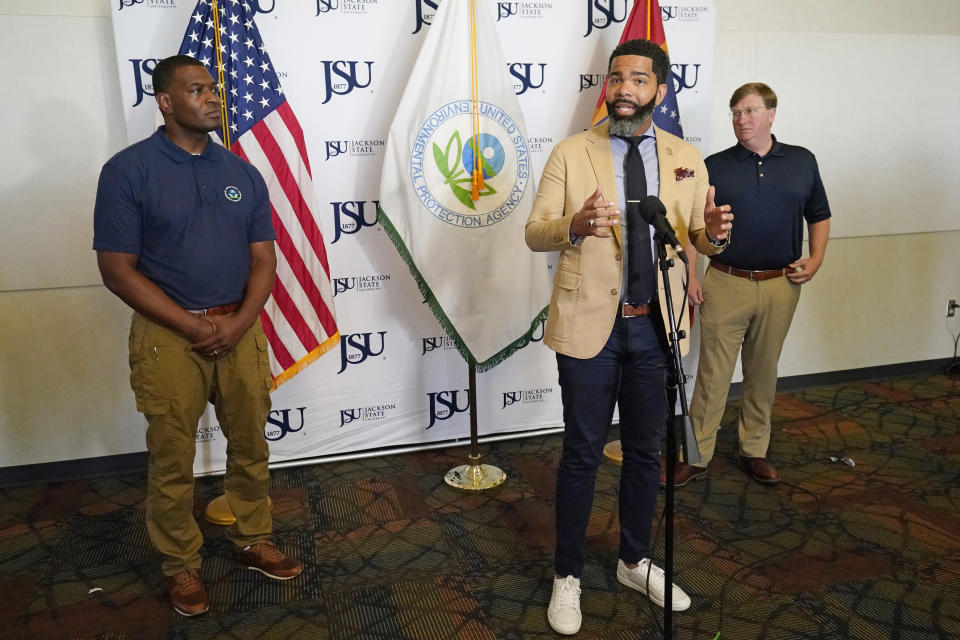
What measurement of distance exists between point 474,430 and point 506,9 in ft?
6.66

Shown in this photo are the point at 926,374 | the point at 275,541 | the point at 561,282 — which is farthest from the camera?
the point at 926,374

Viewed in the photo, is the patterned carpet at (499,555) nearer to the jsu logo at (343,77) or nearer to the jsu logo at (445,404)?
the jsu logo at (445,404)

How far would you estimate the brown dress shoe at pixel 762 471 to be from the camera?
3391 millimetres

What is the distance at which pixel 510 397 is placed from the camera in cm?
398

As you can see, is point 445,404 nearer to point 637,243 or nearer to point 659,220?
point 637,243

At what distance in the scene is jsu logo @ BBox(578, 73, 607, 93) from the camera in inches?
148

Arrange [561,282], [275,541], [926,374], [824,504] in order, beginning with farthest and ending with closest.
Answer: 1. [926,374]
2. [824,504]
3. [275,541]
4. [561,282]

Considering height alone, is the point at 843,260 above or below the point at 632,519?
above

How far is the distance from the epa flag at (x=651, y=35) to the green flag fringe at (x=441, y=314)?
1.06 metres

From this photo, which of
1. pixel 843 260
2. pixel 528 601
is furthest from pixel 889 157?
pixel 528 601

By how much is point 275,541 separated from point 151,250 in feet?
4.17

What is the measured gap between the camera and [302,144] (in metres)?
3.25

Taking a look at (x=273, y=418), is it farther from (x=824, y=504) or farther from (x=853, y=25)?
(x=853, y=25)

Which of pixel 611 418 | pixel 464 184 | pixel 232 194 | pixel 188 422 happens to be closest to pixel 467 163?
pixel 464 184
